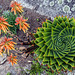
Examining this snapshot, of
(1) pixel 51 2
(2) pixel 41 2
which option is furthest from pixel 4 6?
(1) pixel 51 2

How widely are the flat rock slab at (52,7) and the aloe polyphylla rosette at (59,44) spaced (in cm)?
114

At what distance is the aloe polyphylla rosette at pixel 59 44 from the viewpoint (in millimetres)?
1968

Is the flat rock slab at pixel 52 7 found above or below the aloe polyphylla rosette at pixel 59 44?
above

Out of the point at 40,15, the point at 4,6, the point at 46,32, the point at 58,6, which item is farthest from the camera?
the point at 4,6

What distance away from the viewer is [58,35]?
2070mm

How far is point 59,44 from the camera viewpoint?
1.99m

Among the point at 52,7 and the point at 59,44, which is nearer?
the point at 59,44

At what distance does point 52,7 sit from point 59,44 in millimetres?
1680

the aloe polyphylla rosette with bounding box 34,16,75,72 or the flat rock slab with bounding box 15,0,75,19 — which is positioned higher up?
the flat rock slab with bounding box 15,0,75,19

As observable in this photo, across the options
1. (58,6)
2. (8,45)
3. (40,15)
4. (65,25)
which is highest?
(58,6)

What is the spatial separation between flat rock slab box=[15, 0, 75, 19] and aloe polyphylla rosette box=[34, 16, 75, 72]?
114cm

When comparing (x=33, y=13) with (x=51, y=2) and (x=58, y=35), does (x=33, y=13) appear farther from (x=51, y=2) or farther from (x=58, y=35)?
(x=58, y=35)

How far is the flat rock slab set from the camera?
10.2 feet

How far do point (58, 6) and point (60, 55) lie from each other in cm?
180
